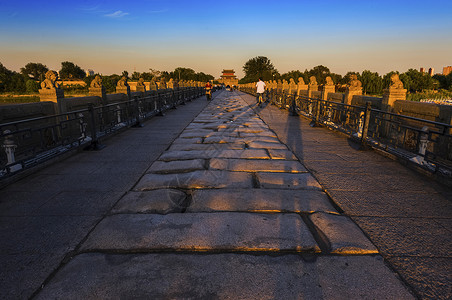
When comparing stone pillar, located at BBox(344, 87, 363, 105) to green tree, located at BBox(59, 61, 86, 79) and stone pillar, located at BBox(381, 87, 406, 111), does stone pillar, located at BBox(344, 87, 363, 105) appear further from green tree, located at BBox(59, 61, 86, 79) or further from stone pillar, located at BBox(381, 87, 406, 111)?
green tree, located at BBox(59, 61, 86, 79)

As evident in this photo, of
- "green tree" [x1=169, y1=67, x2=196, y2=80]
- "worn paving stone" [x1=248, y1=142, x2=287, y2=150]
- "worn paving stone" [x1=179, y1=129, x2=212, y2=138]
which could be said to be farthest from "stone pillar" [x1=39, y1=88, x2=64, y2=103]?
"green tree" [x1=169, y1=67, x2=196, y2=80]

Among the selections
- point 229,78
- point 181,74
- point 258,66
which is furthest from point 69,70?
point 258,66

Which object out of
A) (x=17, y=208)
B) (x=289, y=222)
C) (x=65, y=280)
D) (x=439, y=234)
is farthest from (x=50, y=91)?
(x=439, y=234)

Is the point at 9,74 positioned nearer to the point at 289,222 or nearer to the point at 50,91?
the point at 50,91

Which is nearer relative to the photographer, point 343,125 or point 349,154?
point 349,154

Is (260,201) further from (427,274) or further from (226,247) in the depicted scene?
(427,274)

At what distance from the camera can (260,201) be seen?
291cm

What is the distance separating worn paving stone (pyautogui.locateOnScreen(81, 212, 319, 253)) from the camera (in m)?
2.08

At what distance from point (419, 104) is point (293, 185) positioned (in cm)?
684

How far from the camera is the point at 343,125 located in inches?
285

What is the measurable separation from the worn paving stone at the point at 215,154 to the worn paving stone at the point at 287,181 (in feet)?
3.39

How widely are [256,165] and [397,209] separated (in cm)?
208

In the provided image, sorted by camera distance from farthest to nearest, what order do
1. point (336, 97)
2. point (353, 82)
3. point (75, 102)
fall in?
point (336, 97) → point (353, 82) → point (75, 102)

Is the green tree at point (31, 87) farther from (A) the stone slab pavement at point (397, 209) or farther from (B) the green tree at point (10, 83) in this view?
(A) the stone slab pavement at point (397, 209)
